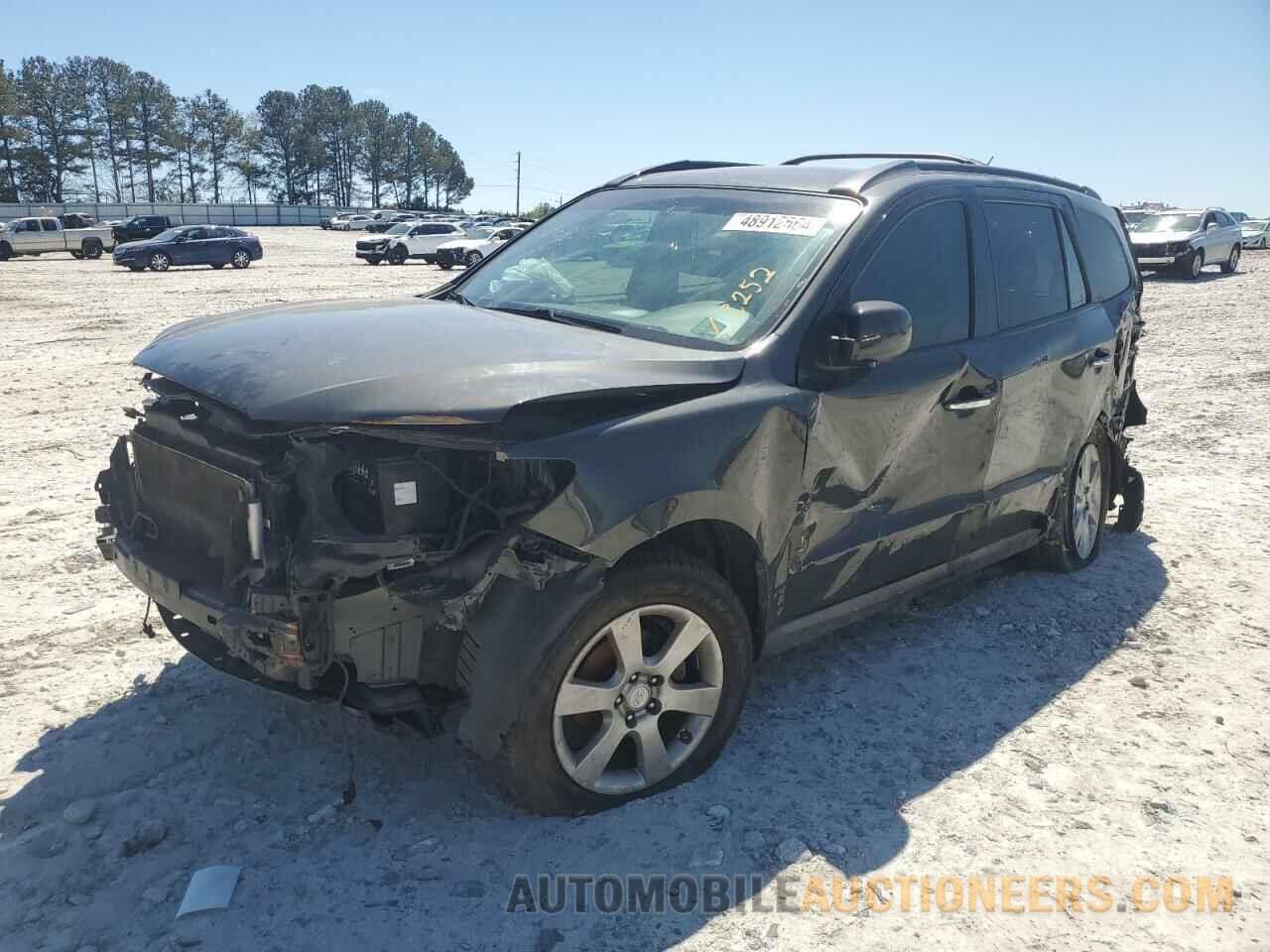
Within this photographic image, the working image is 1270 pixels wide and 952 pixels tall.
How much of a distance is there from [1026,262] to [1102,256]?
→ 1.06m

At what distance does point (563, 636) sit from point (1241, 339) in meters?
15.2

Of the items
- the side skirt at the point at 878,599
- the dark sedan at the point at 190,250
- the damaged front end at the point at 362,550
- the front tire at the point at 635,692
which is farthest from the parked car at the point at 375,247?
the front tire at the point at 635,692

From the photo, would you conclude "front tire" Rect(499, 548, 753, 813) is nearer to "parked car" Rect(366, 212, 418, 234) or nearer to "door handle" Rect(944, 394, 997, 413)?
"door handle" Rect(944, 394, 997, 413)

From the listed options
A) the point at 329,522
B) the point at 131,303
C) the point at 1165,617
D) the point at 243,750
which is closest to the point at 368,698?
the point at 329,522

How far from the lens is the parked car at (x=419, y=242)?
37.8 meters

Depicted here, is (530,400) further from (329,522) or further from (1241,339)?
(1241,339)

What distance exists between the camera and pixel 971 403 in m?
4.01

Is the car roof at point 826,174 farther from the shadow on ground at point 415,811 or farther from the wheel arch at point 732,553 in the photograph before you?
the shadow on ground at point 415,811

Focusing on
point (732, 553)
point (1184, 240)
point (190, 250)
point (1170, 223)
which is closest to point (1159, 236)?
point (1184, 240)

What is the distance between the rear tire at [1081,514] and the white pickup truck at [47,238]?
40097 mm

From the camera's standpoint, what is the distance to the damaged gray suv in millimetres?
2775

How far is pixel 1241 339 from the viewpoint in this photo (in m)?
14.7

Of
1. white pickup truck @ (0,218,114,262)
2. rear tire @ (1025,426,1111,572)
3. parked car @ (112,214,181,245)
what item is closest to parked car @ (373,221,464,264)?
white pickup truck @ (0,218,114,262)

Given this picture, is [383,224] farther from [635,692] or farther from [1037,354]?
[635,692]
